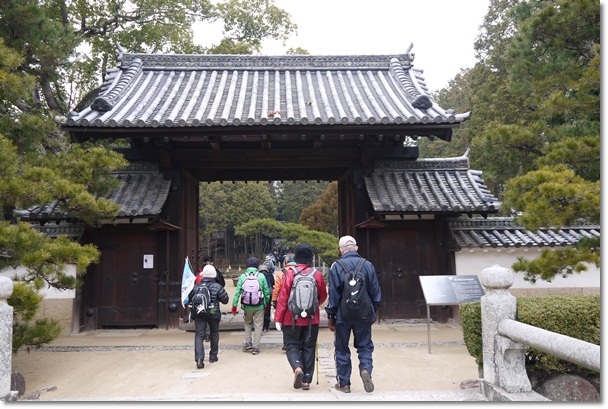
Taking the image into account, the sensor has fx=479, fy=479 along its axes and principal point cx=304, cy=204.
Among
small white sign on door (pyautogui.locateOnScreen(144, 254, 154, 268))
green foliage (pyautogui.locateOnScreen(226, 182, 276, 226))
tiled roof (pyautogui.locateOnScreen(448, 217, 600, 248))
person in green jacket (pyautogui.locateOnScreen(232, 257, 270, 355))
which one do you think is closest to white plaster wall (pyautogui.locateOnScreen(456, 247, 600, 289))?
tiled roof (pyautogui.locateOnScreen(448, 217, 600, 248))

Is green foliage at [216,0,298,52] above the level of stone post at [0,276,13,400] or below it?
above

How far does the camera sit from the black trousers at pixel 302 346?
17.3ft

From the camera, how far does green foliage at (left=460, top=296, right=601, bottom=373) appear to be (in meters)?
4.93

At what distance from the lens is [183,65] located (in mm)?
12672

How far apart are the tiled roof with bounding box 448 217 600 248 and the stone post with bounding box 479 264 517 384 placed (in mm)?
4769

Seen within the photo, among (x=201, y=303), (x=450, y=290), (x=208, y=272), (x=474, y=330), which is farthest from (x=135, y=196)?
(x=474, y=330)

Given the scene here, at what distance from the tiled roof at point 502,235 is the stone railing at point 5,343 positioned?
7.74m

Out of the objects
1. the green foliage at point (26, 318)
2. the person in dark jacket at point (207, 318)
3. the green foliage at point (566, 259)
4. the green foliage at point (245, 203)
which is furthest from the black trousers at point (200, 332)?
the green foliage at point (245, 203)

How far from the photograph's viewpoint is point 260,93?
36.9 ft

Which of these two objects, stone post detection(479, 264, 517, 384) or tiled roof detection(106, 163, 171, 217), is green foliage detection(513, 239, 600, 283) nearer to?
stone post detection(479, 264, 517, 384)

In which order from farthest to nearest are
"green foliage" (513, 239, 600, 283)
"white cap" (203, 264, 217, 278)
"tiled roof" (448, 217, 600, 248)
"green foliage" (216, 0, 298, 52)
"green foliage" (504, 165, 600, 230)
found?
"green foliage" (216, 0, 298, 52), "tiled roof" (448, 217, 600, 248), "white cap" (203, 264, 217, 278), "green foliage" (513, 239, 600, 283), "green foliage" (504, 165, 600, 230)

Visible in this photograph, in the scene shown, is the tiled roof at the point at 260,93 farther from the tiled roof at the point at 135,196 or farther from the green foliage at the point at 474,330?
the green foliage at the point at 474,330

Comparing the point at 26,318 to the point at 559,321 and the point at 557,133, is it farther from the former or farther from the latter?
the point at 557,133

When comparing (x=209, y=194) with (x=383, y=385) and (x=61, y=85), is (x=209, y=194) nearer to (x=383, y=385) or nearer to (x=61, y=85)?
(x=61, y=85)
